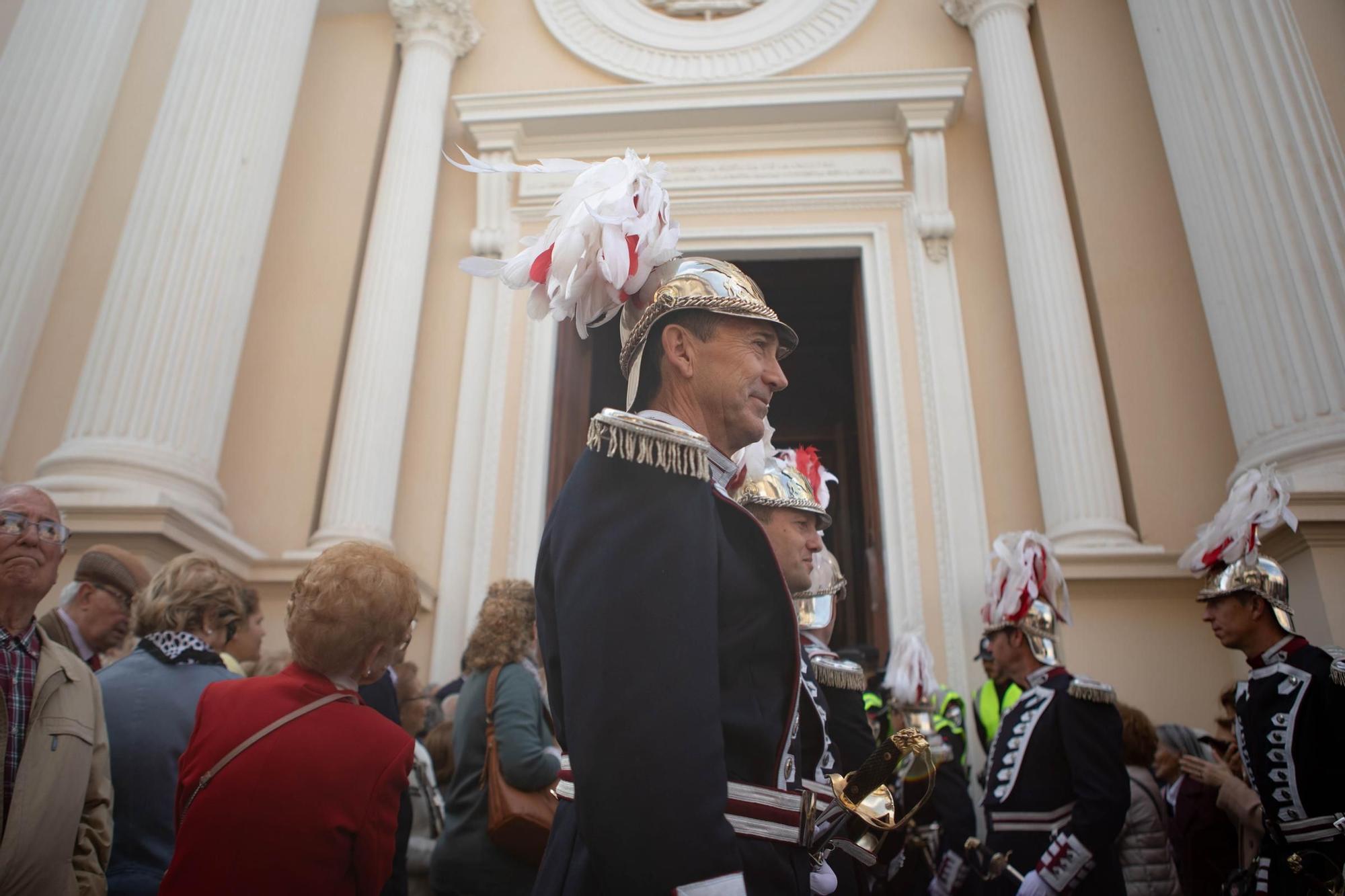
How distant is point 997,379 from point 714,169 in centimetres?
278

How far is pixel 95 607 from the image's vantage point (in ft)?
9.52

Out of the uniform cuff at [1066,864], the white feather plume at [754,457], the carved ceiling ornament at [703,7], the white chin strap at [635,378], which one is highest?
the carved ceiling ornament at [703,7]

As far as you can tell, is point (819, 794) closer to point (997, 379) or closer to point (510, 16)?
point (997, 379)

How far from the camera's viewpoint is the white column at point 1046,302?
5809mm

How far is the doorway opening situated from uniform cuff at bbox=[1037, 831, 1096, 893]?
2877 millimetres

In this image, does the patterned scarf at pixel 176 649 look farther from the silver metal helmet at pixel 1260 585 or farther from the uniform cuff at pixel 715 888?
the silver metal helmet at pixel 1260 585

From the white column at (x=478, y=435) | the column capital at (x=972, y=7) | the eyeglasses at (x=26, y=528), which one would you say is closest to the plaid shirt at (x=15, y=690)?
the eyeglasses at (x=26, y=528)

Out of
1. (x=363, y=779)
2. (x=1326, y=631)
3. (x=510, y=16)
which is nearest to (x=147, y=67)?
(x=510, y=16)

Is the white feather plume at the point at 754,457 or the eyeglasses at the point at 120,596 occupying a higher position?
the white feather plume at the point at 754,457

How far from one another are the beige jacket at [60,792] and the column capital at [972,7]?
7.65 m

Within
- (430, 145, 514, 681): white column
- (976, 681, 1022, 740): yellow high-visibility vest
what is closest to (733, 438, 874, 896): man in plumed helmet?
(976, 681, 1022, 740): yellow high-visibility vest

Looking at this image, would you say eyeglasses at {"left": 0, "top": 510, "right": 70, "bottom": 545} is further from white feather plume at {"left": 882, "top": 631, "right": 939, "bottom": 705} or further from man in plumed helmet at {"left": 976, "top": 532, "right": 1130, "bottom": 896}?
white feather plume at {"left": 882, "top": 631, "right": 939, "bottom": 705}

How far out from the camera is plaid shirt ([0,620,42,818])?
2059mm

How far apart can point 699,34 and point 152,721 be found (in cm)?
724
